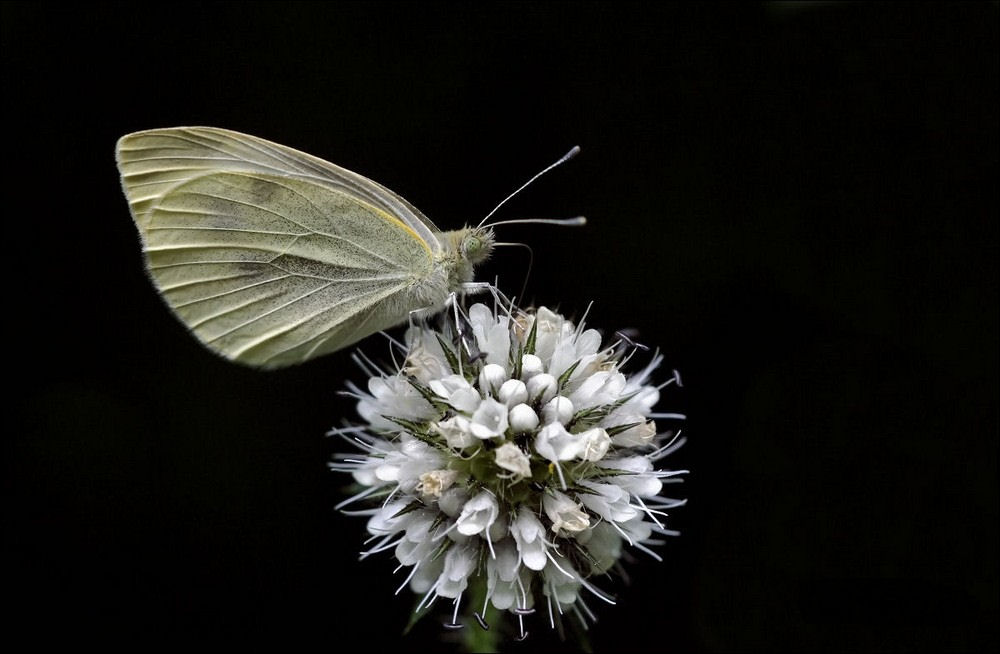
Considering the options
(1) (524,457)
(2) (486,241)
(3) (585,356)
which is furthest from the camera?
(2) (486,241)

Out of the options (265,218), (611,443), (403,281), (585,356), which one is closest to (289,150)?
(265,218)

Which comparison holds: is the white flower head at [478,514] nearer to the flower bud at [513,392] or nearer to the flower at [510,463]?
the flower at [510,463]

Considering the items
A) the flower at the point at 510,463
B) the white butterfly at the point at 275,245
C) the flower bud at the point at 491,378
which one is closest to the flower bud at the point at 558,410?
the flower at the point at 510,463

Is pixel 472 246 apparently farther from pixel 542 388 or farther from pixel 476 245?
pixel 542 388

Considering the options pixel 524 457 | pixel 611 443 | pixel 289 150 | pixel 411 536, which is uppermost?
pixel 289 150

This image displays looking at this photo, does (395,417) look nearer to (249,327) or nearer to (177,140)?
(249,327)

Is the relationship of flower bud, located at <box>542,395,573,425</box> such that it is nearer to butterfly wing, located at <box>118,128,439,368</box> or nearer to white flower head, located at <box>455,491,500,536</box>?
white flower head, located at <box>455,491,500,536</box>

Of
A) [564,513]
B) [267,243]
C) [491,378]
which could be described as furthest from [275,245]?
[564,513]
